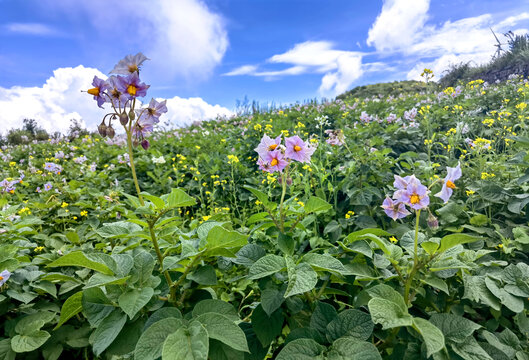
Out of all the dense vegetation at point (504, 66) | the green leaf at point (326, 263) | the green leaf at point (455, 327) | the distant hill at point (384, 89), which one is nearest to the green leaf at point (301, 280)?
the green leaf at point (326, 263)

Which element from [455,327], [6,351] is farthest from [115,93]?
[455,327]

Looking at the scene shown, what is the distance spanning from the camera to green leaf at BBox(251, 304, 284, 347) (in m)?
1.03

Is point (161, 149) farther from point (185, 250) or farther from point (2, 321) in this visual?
point (185, 250)

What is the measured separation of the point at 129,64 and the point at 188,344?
1.08 metres

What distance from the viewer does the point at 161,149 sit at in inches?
244

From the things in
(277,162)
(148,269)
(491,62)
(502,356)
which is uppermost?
(491,62)

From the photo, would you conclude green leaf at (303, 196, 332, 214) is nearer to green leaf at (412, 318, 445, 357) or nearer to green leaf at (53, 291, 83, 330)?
green leaf at (412, 318, 445, 357)

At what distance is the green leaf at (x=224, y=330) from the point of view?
2.80 feet

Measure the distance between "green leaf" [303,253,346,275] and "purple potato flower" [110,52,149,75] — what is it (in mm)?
1004

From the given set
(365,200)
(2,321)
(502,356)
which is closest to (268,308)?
(502,356)

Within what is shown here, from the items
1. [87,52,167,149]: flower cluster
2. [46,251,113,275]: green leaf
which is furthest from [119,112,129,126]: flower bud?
[46,251,113,275]: green leaf

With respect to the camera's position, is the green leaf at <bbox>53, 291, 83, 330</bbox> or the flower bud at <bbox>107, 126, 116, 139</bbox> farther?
the flower bud at <bbox>107, 126, 116, 139</bbox>

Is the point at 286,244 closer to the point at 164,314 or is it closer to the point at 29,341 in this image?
the point at 164,314

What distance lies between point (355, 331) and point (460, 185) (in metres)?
2.36
